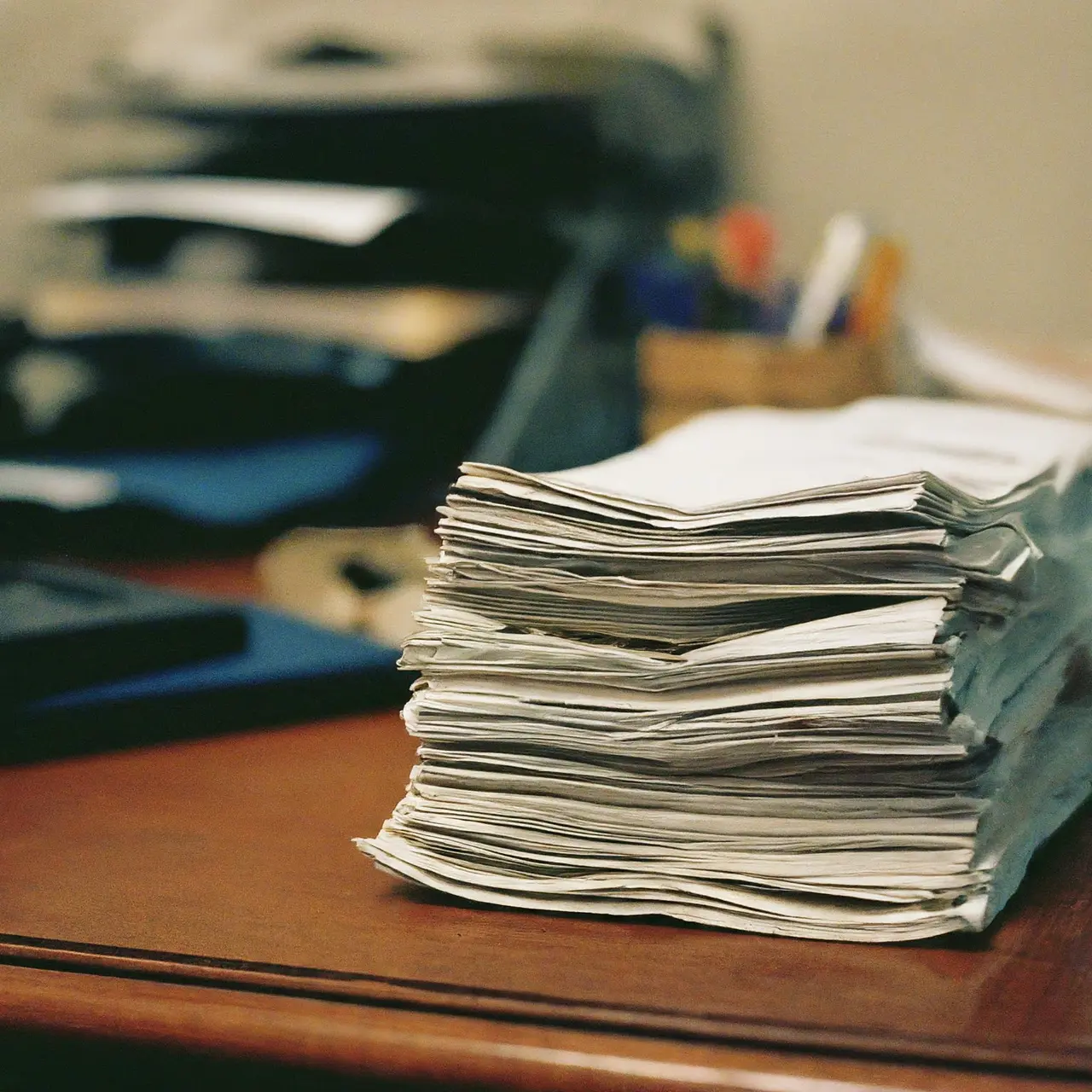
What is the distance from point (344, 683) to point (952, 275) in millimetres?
802

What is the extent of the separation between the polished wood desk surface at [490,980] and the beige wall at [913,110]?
82 centimetres

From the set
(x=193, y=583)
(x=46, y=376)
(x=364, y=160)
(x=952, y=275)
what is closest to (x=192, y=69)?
(x=364, y=160)

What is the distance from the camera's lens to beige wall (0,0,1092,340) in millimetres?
1180

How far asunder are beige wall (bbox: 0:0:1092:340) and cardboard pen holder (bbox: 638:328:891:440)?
266 millimetres

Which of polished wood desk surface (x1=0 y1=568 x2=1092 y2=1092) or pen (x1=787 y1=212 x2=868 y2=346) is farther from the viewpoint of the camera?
pen (x1=787 y1=212 x2=868 y2=346)

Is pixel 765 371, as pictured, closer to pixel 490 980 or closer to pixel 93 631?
pixel 93 631

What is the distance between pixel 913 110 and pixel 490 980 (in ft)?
3.54

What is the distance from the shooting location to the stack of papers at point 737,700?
0.41m

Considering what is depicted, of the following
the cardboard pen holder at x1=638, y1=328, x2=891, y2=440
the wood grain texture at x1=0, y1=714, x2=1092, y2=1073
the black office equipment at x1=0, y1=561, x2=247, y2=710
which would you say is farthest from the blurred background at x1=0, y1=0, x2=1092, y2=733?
the wood grain texture at x1=0, y1=714, x2=1092, y2=1073

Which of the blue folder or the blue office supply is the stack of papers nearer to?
the blue folder

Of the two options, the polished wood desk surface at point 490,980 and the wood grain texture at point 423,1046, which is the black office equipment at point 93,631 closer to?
the polished wood desk surface at point 490,980

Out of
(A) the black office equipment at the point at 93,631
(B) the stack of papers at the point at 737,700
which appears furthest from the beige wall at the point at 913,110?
(B) the stack of papers at the point at 737,700

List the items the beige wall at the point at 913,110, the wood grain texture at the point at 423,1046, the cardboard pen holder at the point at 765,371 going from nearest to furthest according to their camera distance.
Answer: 1. the wood grain texture at the point at 423,1046
2. the cardboard pen holder at the point at 765,371
3. the beige wall at the point at 913,110

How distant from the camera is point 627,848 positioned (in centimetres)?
45
